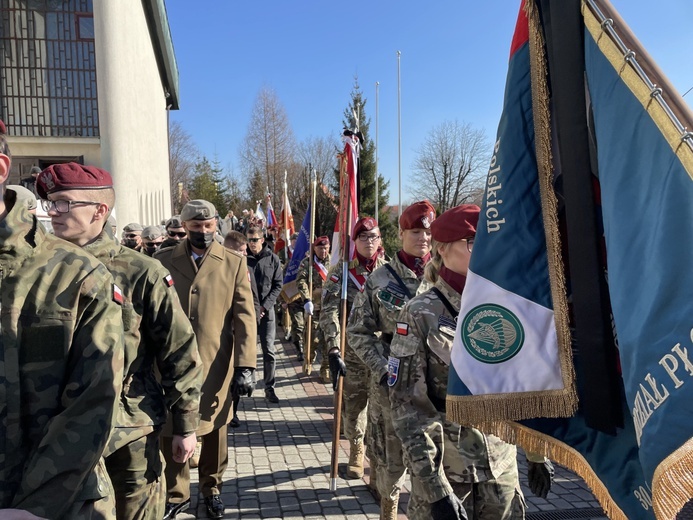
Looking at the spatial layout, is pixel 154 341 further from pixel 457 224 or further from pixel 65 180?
pixel 457 224

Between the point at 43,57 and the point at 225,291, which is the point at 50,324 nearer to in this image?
the point at 225,291

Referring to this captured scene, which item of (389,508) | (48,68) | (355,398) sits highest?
(48,68)

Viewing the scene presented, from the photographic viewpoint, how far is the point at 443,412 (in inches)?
102

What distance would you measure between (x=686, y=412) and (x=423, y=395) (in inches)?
55.7

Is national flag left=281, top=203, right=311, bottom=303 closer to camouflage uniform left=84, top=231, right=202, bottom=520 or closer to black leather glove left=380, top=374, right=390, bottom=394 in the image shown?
black leather glove left=380, top=374, right=390, bottom=394

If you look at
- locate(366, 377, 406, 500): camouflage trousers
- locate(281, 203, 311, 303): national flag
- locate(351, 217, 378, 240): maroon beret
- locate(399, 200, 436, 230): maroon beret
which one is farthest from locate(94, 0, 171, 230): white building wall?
locate(366, 377, 406, 500): camouflage trousers

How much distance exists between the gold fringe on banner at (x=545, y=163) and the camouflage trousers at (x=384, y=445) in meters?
1.90

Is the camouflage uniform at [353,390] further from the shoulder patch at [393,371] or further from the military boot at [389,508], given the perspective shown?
the shoulder patch at [393,371]

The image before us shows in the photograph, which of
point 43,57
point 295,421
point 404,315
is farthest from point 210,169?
point 404,315

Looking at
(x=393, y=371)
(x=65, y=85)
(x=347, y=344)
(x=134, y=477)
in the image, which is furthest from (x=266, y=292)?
(x=65, y=85)

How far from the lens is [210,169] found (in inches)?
2365

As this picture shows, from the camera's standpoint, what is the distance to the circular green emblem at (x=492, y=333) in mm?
1822

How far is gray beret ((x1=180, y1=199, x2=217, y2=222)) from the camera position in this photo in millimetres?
4262

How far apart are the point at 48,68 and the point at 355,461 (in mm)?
12360
